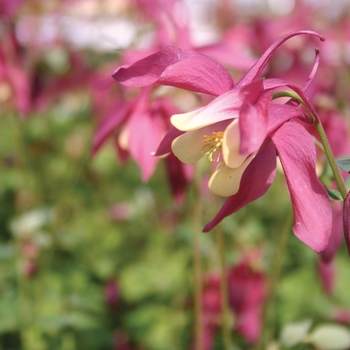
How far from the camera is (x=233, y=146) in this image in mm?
448

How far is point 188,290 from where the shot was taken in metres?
1.25

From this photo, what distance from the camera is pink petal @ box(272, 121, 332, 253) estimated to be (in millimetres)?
443

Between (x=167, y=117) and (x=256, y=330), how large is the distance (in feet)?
1.46

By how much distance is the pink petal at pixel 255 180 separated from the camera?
19.1 inches

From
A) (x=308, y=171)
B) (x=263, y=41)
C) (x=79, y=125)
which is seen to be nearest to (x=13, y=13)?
(x=79, y=125)

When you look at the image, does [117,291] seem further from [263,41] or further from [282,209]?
[263,41]

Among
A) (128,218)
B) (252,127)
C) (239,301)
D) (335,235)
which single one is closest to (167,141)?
(252,127)

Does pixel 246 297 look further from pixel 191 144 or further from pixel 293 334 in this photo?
pixel 191 144

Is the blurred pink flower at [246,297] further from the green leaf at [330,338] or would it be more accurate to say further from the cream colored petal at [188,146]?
the cream colored petal at [188,146]

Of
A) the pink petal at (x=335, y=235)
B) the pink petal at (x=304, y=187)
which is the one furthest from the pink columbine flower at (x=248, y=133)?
the pink petal at (x=335, y=235)

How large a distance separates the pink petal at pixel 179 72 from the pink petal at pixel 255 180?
63 mm

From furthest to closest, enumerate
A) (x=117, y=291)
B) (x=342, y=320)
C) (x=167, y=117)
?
(x=117, y=291), (x=342, y=320), (x=167, y=117)

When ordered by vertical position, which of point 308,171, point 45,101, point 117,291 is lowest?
point 117,291

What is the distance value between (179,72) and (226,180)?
0.09m
